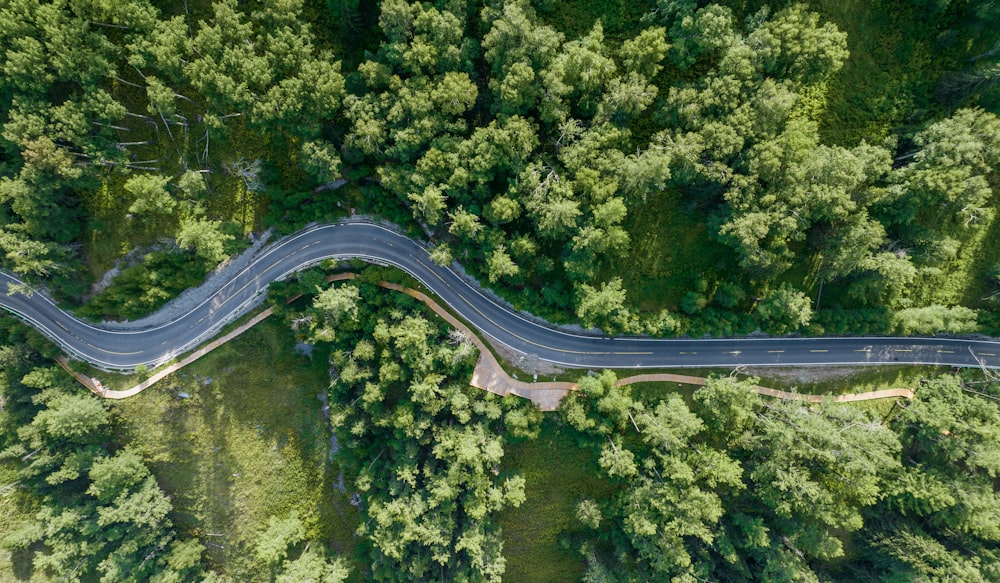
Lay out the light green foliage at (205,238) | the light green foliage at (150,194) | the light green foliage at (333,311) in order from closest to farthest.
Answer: the light green foliage at (150,194) → the light green foliage at (205,238) → the light green foliage at (333,311)

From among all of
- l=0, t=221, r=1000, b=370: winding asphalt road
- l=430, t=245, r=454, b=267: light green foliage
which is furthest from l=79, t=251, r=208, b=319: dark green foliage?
l=430, t=245, r=454, b=267: light green foliage

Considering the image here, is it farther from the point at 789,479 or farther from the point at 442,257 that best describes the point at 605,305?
the point at 789,479

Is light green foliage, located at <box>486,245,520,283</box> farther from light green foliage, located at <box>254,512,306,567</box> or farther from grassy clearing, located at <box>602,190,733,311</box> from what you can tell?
light green foliage, located at <box>254,512,306,567</box>

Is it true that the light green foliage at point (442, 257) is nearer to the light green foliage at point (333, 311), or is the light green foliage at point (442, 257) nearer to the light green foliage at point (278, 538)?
the light green foliage at point (333, 311)

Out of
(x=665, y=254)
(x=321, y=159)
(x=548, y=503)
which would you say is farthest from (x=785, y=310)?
(x=321, y=159)

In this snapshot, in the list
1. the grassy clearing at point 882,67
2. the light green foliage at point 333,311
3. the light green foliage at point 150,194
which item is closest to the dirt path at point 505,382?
the light green foliage at point 333,311
